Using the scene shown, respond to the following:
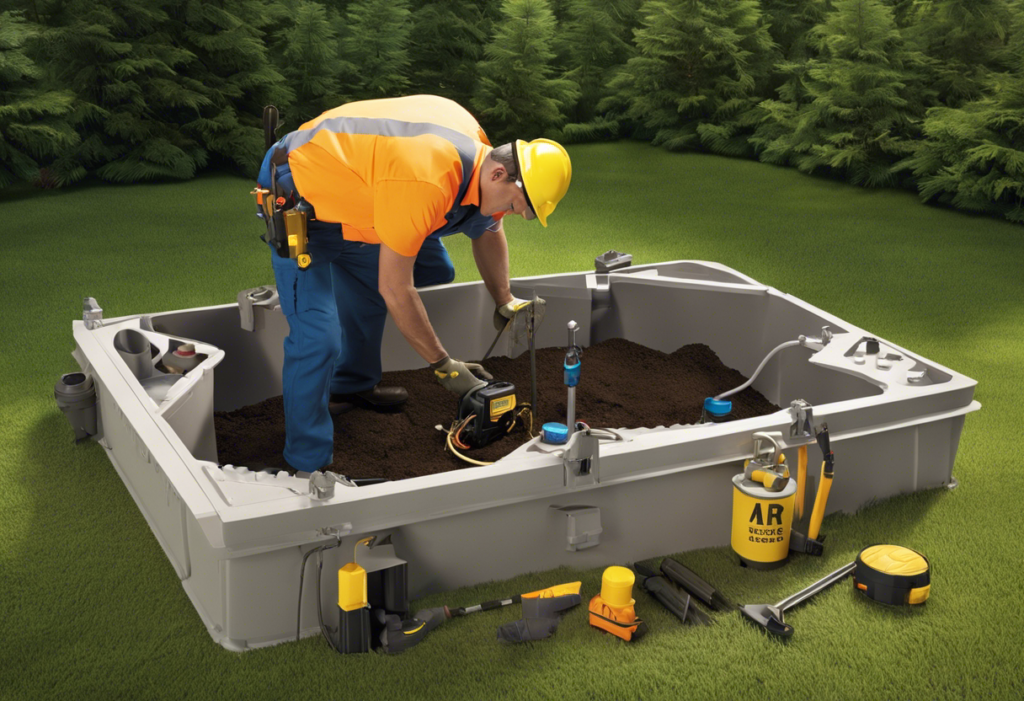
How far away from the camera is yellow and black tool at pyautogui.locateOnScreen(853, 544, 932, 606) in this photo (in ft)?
6.14

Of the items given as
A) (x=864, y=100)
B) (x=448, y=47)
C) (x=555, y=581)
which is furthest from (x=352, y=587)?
(x=448, y=47)

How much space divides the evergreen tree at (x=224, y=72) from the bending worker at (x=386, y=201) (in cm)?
469

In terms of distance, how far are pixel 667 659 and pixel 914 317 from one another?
8.43ft

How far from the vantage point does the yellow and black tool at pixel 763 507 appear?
6.31 ft

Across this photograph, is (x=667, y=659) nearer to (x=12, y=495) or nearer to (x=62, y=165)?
(x=12, y=495)

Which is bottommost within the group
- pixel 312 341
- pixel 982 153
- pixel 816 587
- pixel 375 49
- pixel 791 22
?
pixel 816 587

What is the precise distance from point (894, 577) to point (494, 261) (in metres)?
1.33

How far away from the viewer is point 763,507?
1922 mm

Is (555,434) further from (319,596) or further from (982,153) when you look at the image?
(982,153)

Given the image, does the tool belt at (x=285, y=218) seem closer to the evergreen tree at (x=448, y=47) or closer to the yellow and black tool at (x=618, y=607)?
the yellow and black tool at (x=618, y=607)

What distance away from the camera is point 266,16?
7168 millimetres

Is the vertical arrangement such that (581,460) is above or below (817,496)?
above

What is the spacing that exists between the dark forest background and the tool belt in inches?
182

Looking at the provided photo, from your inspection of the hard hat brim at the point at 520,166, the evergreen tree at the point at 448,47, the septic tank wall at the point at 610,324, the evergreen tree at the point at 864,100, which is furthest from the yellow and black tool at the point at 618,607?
the evergreen tree at the point at 448,47
